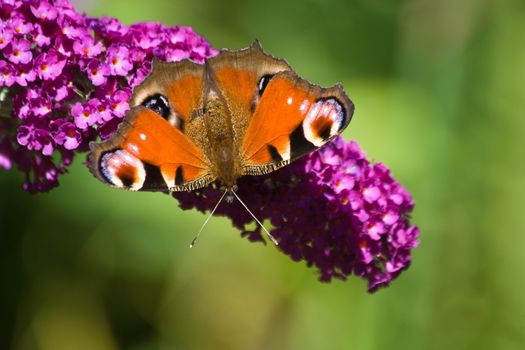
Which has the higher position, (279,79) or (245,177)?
(279,79)

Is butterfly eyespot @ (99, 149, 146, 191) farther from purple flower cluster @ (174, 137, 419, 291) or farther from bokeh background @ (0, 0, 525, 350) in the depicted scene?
bokeh background @ (0, 0, 525, 350)

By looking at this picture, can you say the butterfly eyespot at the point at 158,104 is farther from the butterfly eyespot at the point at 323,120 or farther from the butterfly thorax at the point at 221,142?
the butterfly eyespot at the point at 323,120

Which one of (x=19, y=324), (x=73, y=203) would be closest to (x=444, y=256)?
(x=73, y=203)

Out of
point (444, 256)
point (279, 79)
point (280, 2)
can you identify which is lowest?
point (279, 79)

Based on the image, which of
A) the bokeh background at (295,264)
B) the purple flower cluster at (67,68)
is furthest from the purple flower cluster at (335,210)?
the bokeh background at (295,264)

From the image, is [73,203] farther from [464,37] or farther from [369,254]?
[464,37]

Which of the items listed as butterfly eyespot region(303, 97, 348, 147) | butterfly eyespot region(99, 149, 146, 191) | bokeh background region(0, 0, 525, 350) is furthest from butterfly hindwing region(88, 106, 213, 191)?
bokeh background region(0, 0, 525, 350)
